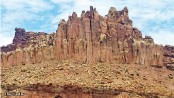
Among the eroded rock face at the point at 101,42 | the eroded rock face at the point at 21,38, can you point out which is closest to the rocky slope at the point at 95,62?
the eroded rock face at the point at 101,42

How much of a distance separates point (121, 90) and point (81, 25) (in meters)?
15.2

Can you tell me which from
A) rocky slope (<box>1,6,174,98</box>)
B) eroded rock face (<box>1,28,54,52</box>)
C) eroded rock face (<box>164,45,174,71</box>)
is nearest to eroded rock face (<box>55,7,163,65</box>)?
rocky slope (<box>1,6,174,98</box>)

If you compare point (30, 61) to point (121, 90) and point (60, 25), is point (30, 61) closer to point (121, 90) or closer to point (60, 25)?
point (60, 25)

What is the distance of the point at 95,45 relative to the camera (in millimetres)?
114500

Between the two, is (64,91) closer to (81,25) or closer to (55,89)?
(55,89)

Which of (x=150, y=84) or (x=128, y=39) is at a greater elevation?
(x=128, y=39)

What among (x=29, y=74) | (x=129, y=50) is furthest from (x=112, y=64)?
(x=29, y=74)

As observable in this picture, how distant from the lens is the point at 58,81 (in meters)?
108

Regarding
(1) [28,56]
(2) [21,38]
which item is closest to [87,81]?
(1) [28,56]

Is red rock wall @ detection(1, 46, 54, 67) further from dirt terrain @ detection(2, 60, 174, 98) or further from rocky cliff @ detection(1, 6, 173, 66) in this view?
dirt terrain @ detection(2, 60, 174, 98)

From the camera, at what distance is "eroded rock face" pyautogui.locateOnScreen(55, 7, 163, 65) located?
114m

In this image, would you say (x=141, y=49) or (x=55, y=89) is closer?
(x=55, y=89)

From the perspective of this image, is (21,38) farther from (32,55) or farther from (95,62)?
(95,62)

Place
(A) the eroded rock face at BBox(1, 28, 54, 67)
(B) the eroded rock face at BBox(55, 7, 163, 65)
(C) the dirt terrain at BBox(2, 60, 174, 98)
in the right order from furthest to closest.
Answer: (A) the eroded rock face at BBox(1, 28, 54, 67) < (B) the eroded rock face at BBox(55, 7, 163, 65) < (C) the dirt terrain at BBox(2, 60, 174, 98)
